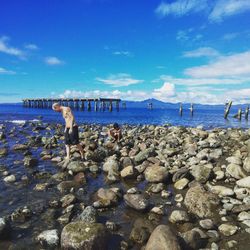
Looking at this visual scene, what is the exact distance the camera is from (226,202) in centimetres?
773

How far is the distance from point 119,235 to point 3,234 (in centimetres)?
242

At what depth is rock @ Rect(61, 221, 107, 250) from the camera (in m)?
5.50

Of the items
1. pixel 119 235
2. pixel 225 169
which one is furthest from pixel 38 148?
pixel 119 235

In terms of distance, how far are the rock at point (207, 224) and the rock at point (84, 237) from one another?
87.7 inches

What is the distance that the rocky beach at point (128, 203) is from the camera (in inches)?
232

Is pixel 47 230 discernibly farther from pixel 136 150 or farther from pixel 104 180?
pixel 136 150

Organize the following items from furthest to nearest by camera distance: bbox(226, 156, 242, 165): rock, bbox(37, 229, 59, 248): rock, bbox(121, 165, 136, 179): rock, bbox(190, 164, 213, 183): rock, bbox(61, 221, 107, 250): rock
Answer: bbox(226, 156, 242, 165): rock → bbox(121, 165, 136, 179): rock → bbox(190, 164, 213, 183): rock → bbox(37, 229, 59, 248): rock → bbox(61, 221, 107, 250): rock

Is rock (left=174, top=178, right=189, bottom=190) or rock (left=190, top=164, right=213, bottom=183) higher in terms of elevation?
rock (left=190, top=164, right=213, bottom=183)

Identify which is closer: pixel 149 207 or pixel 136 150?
pixel 149 207

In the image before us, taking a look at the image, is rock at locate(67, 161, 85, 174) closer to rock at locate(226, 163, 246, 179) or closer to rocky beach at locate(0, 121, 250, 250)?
rocky beach at locate(0, 121, 250, 250)

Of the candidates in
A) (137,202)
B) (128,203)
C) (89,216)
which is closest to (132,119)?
(128,203)

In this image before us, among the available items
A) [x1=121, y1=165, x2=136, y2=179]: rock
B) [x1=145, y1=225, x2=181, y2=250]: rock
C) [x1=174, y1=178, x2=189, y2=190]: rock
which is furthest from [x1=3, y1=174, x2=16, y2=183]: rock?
[x1=145, y1=225, x2=181, y2=250]: rock

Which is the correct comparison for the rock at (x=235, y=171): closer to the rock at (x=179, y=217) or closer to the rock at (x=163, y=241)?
the rock at (x=179, y=217)

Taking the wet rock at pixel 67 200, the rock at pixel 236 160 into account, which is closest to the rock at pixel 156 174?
the rock at pixel 236 160
